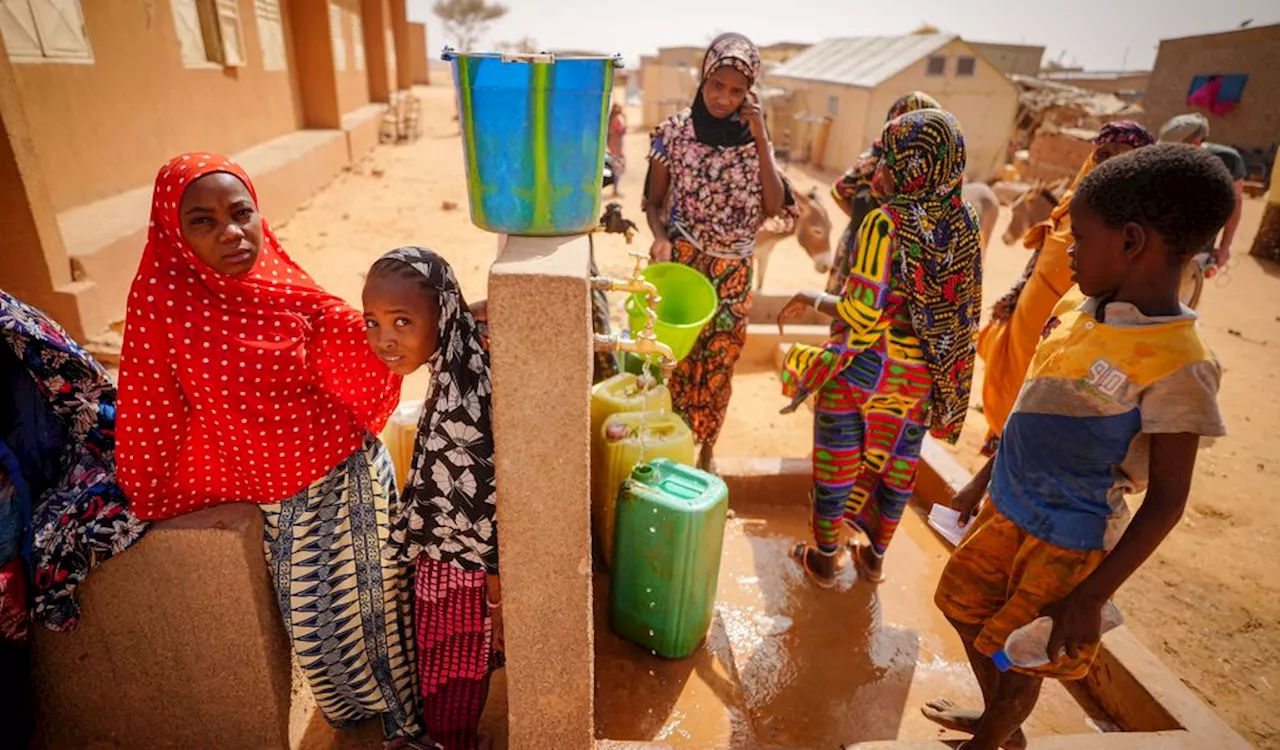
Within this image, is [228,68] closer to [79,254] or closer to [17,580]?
[79,254]

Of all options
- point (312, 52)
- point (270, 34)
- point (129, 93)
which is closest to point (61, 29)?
point (129, 93)

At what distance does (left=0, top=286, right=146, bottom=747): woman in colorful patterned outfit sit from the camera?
172cm

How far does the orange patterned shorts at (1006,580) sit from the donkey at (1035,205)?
15.4ft

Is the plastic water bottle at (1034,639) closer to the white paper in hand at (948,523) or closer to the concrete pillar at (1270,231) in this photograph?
the white paper in hand at (948,523)

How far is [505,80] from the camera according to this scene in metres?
1.39

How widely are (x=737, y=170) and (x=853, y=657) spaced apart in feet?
7.50

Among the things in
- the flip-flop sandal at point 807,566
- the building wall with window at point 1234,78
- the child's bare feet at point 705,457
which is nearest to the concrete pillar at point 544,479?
the flip-flop sandal at point 807,566

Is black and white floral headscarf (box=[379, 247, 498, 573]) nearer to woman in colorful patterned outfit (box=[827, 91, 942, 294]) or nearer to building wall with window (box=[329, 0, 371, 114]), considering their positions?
woman in colorful patterned outfit (box=[827, 91, 942, 294])

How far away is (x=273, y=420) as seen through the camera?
5.67 ft

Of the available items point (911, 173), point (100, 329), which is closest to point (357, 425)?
point (911, 173)

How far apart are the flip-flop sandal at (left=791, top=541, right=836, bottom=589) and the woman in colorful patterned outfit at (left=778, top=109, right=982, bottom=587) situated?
0.04 feet

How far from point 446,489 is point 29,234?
4538 millimetres

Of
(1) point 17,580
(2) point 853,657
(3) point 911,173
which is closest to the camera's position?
(1) point 17,580

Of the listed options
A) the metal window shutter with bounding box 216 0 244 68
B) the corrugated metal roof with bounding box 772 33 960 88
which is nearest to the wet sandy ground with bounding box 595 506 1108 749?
the metal window shutter with bounding box 216 0 244 68
